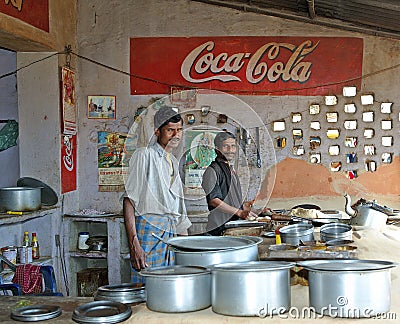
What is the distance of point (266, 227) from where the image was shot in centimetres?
402

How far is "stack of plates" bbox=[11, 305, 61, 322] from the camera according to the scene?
1972mm

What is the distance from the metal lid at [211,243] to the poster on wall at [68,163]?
3357 millimetres

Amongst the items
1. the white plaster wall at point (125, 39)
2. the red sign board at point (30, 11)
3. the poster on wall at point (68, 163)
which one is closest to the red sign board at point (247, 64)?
the white plaster wall at point (125, 39)

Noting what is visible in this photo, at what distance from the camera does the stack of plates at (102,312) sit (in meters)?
1.89

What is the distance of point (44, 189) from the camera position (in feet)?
17.7

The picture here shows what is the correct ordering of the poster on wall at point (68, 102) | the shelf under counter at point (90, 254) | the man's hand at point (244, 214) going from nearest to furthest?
the man's hand at point (244, 214)
the poster on wall at point (68, 102)
the shelf under counter at point (90, 254)

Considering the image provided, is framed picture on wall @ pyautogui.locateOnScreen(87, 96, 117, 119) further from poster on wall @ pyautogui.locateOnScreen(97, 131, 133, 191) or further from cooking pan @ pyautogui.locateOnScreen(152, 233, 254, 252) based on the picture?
cooking pan @ pyautogui.locateOnScreen(152, 233, 254, 252)

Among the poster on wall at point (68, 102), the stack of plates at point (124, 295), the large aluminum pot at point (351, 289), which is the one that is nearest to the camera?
the large aluminum pot at point (351, 289)

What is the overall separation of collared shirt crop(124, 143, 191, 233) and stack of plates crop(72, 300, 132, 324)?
1.46 metres

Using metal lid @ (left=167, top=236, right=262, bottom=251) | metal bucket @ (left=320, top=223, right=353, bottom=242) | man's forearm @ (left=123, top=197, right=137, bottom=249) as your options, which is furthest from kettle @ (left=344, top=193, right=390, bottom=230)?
metal lid @ (left=167, top=236, right=262, bottom=251)

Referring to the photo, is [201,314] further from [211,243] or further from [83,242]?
[83,242]

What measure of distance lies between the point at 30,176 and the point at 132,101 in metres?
1.25

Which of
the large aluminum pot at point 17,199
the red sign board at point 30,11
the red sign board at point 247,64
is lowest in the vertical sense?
the large aluminum pot at point 17,199

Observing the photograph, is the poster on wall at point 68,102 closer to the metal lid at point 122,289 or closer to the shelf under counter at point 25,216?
the shelf under counter at point 25,216
